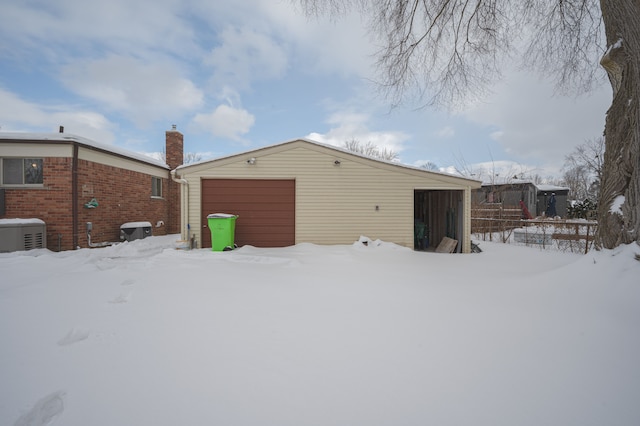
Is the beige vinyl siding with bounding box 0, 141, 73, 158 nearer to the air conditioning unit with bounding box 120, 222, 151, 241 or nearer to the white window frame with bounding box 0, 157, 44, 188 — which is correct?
the white window frame with bounding box 0, 157, 44, 188

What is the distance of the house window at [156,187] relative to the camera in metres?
12.3

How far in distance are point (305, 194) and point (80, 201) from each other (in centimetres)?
739

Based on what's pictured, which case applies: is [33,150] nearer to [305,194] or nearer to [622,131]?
[305,194]

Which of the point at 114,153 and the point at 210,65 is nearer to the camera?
the point at 114,153

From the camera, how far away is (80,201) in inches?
333

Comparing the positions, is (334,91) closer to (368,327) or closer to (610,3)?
(610,3)

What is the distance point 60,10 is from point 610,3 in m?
11.9

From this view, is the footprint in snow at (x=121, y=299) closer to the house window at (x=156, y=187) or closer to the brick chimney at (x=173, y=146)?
the house window at (x=156, y=187)

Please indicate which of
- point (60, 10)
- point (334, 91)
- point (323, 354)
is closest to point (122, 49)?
point (60, 10)

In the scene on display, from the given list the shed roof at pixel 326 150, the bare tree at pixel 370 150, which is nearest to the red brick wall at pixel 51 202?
the shed roof at pixel 326 150

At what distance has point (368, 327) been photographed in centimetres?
265

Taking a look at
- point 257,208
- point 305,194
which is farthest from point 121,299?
point 305,194

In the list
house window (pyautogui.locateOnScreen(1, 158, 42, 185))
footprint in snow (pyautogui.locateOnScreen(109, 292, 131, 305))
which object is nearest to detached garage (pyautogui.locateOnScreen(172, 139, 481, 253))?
house window (pyautogui.locateOnScreen(1, 158, 42, 185))

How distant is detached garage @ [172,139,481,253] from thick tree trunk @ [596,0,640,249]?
4.30m
